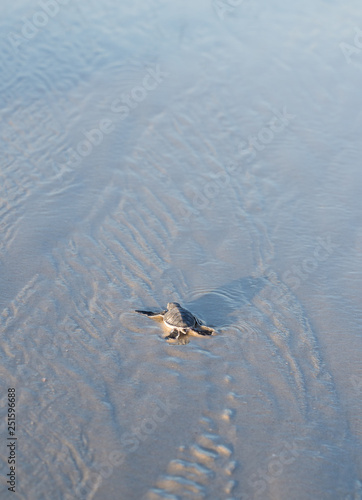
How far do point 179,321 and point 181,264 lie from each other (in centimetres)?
107

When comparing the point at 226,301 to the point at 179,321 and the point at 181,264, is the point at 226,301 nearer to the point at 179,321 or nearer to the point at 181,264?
the point at 181,264

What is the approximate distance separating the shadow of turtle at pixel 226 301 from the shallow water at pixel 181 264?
0.8 inches

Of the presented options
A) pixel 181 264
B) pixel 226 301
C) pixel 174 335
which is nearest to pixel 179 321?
pixel 174 335

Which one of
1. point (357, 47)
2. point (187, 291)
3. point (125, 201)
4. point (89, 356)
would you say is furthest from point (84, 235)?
point (357, 47)

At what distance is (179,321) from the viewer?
4.32m

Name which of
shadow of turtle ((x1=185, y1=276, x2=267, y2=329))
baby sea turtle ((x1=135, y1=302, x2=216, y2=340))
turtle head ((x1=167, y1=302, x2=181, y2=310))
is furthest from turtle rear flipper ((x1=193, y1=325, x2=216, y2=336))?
turtle head ((x1=167, y1=302, x2=181, y2=310))

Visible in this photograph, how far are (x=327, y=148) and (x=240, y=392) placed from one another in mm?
4298

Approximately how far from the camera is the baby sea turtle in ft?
14.2

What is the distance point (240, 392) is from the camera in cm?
405

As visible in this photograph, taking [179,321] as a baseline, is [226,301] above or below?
above

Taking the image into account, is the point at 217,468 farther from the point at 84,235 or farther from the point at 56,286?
the point at 84,235

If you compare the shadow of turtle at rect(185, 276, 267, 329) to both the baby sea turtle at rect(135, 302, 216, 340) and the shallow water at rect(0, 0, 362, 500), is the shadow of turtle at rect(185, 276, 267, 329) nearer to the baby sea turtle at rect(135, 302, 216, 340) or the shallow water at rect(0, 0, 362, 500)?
the shallow water at rect(0, 0, 362, 500)

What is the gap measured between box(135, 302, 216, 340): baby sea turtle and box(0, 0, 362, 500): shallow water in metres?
0.10

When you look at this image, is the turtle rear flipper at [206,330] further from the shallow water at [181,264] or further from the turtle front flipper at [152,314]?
the turtle front flipper at [152,314]
